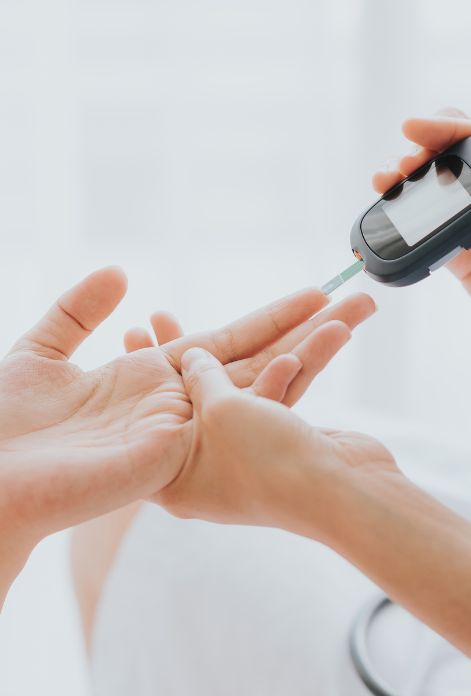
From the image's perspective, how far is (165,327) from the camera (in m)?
0.88

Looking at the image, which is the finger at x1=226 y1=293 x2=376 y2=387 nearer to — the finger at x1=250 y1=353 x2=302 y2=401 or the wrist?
the finger at x1=250 y1=353 x2=302 y2=401

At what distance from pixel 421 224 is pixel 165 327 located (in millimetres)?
302

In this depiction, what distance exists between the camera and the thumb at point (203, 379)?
2.14 ft

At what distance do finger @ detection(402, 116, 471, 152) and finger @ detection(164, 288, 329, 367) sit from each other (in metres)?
0.19

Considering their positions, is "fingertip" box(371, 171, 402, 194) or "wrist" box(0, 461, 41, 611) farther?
"fingertip" box(371, 171, 402, 194)

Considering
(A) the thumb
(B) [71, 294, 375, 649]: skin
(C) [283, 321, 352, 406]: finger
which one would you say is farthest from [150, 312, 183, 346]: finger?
(C) [283, 321, 352, 406]: finger

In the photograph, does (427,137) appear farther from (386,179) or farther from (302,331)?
(302,331)

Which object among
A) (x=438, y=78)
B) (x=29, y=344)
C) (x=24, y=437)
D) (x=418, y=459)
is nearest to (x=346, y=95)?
(x=438, y=78)

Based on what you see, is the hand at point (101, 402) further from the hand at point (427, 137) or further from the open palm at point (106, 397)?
the hand at point (427, 137)

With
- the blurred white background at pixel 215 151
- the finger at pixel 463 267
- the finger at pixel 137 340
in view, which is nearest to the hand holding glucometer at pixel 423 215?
the finger at pixel 463 267

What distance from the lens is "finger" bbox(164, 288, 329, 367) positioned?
2.64 feet

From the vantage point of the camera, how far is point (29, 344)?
31.6 inches

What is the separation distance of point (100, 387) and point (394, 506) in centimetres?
34

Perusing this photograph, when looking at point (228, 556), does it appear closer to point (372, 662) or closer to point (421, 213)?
point (372, 662)
